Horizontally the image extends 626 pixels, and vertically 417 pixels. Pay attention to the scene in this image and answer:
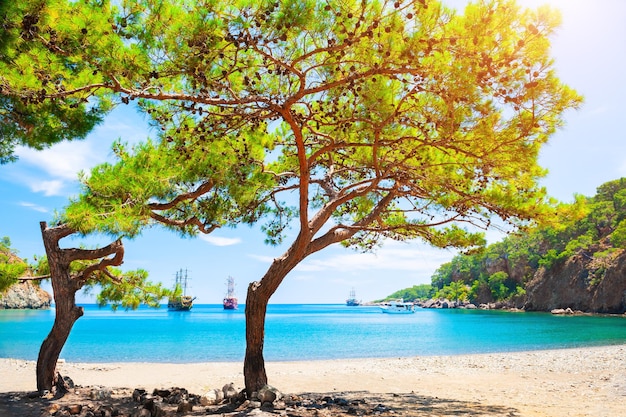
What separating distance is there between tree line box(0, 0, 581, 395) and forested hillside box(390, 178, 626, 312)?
29.1 m

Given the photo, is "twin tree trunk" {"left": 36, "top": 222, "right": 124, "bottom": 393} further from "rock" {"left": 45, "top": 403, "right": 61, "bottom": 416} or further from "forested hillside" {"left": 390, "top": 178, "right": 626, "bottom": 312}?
"forested hillside" {"left": 390, "top": 178, "right": 626, "bottom": 312}

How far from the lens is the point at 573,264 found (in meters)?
49.3

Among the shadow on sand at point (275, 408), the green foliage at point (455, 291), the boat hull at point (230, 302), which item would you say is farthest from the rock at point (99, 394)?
the boat hull at point (230, 302)

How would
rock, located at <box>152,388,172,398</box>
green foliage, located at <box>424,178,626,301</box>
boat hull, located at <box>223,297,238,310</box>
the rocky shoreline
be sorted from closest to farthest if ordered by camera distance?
rock, located at <box>152,388,172,398</box> < green foliage, located at <box>424,178,626,301</box> < the rocky shoreline < boat hull, located at <box>223,297,238,310</box>

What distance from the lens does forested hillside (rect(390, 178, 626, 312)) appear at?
1709 inches

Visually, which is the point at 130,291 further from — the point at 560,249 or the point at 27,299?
the point at 27,299

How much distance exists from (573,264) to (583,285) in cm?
240

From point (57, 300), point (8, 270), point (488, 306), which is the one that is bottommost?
point (488, 306)

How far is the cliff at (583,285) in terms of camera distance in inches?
1672

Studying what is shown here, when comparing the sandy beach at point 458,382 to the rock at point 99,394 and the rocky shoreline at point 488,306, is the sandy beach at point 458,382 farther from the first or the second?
the rocky shoreline at point 488,306

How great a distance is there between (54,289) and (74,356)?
15335 mm

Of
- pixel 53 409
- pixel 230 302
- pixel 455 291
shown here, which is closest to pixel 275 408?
pixel 53 409

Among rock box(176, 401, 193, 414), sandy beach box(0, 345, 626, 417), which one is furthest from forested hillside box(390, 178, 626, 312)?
rock box(176, 401, 193, 414)

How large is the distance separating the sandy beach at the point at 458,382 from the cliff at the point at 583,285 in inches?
1313
